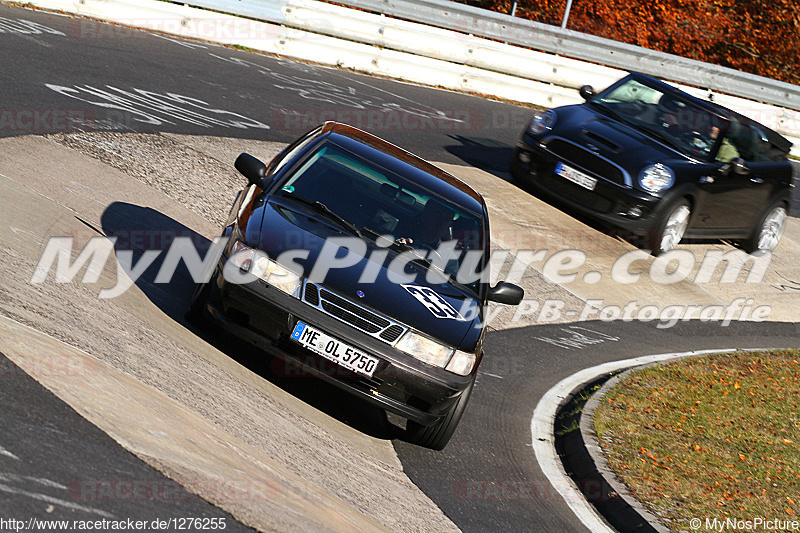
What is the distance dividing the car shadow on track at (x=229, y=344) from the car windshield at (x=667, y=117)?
7175 millimetres

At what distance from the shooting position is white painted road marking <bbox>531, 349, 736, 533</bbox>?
20.3 ft

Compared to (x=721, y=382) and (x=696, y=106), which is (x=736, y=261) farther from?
(x=721, y=382)

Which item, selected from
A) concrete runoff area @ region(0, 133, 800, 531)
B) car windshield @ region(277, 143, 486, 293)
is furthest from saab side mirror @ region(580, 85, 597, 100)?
car windshield @ region(277, 143, 486, 293)

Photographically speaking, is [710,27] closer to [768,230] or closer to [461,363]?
[768,230]

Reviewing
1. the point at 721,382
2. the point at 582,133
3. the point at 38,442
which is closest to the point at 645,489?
the point at 721,382

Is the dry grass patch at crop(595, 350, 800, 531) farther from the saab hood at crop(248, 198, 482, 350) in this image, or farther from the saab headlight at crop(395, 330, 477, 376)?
the saab hood at crop(248, 198, 482, 350)

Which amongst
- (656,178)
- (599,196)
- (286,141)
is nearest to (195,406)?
(286,141)

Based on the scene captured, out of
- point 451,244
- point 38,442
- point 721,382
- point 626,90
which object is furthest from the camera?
point 626,90

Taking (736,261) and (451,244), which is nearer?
(451,244)

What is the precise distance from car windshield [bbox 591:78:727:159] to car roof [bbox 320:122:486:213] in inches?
238

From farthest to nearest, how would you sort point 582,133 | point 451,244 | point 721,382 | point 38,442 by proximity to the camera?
1. point 582,133
2. point 721,382
3. point 451,244
4. point 38,442

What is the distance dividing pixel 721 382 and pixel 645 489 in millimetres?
3123

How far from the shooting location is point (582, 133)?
12406mm
